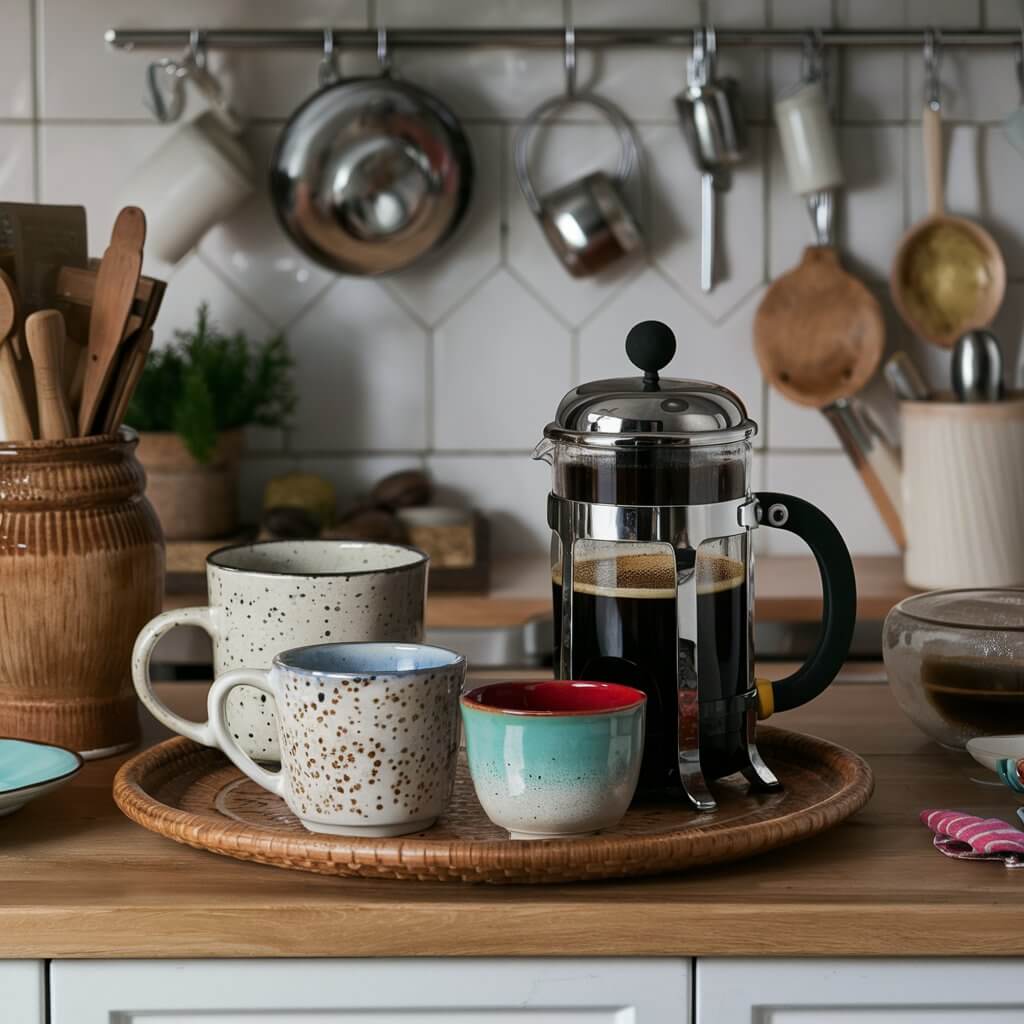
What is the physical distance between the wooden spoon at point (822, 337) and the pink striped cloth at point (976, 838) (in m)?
1.16

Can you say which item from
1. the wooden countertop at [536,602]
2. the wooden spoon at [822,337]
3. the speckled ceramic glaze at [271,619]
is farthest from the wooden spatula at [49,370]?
the wooden spoon at [822,337]

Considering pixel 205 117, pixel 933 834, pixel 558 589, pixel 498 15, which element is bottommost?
pixel 933 834

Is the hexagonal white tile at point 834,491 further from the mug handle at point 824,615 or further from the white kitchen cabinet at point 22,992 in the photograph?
the white kitchen cabinet at point 22,992

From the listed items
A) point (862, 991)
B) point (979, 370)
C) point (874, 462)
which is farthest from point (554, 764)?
point (874, 462)

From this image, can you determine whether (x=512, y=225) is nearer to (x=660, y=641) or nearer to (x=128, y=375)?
(x=128, y=375)

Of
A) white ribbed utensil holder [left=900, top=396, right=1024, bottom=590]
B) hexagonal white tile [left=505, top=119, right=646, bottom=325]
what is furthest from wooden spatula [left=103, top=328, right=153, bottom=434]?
hexagonal white tile [left=505, top=119, right=646, bottom=325]

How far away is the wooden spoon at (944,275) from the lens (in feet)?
5.98

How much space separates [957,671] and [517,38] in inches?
46.5

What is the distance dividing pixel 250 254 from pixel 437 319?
0.80 ft

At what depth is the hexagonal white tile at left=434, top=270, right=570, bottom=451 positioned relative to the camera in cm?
186

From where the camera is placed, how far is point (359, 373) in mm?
1872

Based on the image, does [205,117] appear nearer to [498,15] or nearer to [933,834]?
[498,15]

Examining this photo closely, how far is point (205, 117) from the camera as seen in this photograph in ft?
5.83

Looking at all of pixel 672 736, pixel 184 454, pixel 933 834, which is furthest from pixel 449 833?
pixel 184 454
